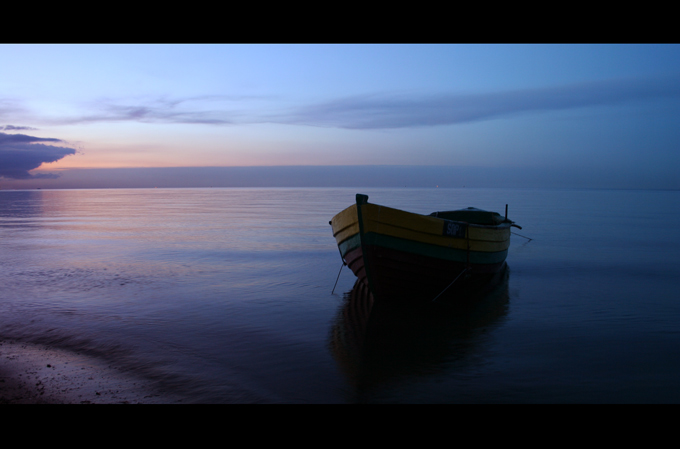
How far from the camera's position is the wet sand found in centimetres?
489

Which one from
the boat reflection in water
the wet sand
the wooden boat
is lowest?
the boat reflection in water

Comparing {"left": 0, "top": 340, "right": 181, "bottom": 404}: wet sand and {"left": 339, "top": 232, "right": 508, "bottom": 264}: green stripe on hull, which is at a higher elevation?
{"left": 339, "top": 232, "right": 508, "bottom": 264}: green stripe on hull

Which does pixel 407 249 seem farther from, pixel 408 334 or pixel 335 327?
pixel 335 327

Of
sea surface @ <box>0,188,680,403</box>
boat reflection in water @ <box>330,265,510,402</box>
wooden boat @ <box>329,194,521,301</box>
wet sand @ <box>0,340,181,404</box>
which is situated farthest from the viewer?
wooden boat @ <box>329,194,521,301</box>

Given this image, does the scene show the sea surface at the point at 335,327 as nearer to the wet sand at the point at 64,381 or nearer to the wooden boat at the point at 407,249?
the wet sand at the point at 64,381

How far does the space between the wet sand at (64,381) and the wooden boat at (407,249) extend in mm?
4802

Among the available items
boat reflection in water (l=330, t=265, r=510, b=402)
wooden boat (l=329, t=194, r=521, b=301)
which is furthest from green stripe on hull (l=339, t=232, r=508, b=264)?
boat reflection in water (l=330, t=265, r=510, b=402)

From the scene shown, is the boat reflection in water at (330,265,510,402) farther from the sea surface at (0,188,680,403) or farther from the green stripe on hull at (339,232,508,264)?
the green stripe on hull at (339,232,508,264)

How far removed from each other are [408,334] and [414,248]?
1.95 metres

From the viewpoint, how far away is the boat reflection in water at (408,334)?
604 centimetres
